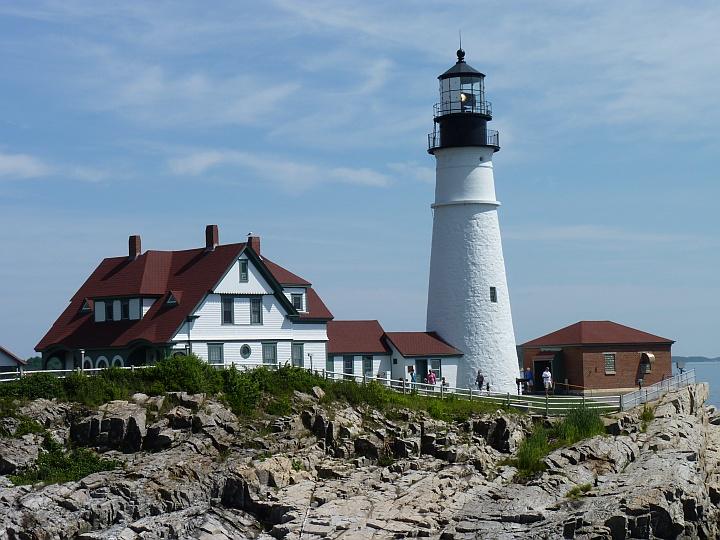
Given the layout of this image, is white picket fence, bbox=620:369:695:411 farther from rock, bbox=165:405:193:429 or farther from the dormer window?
the dormer window

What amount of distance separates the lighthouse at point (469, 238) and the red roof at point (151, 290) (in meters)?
5.62

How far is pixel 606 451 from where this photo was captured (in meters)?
35.5

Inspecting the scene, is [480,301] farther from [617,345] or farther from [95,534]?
[95,534]

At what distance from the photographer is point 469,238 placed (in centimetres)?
4672

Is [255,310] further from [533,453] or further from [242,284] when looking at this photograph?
[533,453]

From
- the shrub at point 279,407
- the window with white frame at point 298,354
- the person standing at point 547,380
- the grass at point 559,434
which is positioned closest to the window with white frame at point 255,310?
the window with white frame at point 298,354

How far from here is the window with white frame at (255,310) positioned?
42219 mm

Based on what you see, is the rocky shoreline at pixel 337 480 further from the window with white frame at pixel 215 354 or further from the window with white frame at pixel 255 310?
the window with white frame at pixel 255 310

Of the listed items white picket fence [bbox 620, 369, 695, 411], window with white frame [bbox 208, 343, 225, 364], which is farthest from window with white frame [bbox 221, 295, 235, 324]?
white picket fence [bbox 620, 369, 695, 411]

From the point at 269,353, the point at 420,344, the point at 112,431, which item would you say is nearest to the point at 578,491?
the point at 112,431

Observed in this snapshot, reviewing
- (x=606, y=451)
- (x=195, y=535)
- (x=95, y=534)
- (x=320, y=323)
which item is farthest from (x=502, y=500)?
(x=320, y=323)

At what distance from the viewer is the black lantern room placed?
46688mm

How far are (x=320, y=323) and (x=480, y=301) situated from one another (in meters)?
6.85

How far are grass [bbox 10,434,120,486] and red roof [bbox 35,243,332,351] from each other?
794 centimetres
